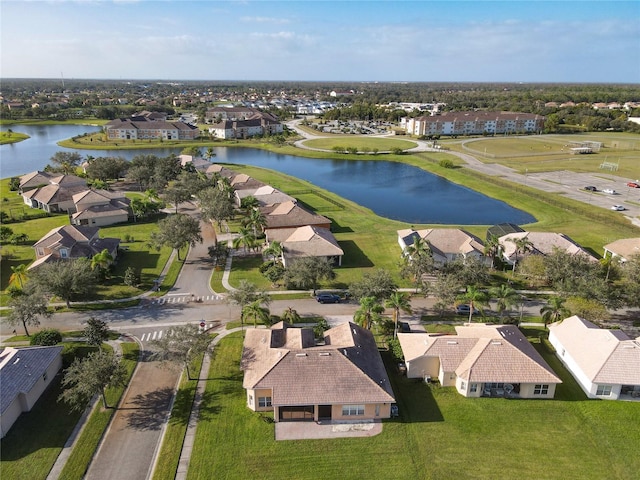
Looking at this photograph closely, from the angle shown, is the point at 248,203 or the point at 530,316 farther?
the point at 248,203

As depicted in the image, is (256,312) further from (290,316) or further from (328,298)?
(328,298)

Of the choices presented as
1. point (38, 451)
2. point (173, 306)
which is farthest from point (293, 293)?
point (38, 451)

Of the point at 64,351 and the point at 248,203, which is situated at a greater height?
the point at 248,203

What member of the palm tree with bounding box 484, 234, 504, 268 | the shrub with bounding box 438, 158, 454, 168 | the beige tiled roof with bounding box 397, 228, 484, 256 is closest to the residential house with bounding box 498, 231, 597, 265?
the palm tree with bounding box 484, 234, 504, 268

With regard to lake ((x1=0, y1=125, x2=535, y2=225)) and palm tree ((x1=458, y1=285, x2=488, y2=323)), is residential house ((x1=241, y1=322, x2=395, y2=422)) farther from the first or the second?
lake ((x1=0, y1=125, x2=535, y2=225))

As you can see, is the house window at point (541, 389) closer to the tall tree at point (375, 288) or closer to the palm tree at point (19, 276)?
the tall tree at point (375, 288)

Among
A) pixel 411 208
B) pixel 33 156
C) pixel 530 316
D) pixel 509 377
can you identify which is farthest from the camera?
pixel 33 156

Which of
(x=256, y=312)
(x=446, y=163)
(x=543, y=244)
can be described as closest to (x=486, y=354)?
(x=256, y=312)

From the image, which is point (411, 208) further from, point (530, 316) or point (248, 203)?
point (530, 316)
